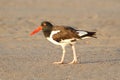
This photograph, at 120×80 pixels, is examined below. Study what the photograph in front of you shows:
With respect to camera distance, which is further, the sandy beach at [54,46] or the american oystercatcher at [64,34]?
the american oystercatcher at [64,34]

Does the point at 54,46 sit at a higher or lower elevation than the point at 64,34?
lower

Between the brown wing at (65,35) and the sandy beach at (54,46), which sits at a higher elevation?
the brown wing at (65,35)

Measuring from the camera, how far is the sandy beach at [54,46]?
1216 cm

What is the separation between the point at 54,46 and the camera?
16.4 metres

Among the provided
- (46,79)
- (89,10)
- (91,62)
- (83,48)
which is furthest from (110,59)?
(89,10)

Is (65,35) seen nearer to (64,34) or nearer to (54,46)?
(64,34)

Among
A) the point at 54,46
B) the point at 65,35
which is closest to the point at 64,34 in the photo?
the point at 65,35

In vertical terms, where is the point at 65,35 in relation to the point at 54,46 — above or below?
above

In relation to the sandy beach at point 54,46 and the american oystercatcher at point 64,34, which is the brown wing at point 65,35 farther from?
the sandy beach at point 54,46

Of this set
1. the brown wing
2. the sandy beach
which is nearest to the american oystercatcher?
the brown wing

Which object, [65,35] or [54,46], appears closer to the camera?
[65,35]

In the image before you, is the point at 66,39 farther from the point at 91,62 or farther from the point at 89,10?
the point at 89,10

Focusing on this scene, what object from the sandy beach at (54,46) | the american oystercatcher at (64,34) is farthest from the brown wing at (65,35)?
the sandy beach at (54,46)

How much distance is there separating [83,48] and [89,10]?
44.0ft
